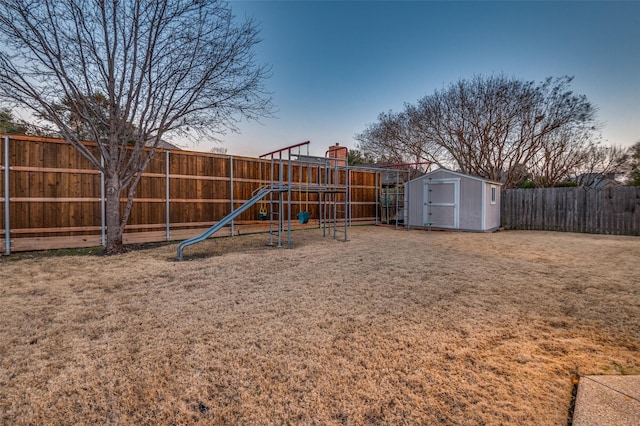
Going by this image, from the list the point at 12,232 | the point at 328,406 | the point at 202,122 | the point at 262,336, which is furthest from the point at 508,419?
the point at 12,232

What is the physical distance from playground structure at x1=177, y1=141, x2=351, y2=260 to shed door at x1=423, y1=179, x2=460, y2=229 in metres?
3.06

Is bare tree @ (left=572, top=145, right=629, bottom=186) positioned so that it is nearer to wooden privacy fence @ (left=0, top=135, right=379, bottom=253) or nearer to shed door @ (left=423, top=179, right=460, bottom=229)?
shed door @ (left=423, top=179, right=460, bottom=229)

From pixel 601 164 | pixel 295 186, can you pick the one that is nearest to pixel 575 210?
pixel 601 164

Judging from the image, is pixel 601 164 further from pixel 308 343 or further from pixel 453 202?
pixel 308 343

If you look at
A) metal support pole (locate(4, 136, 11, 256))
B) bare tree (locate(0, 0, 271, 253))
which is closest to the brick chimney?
bare tree (locate(0, 0, 271, 253))

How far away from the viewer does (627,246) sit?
7.11 metres

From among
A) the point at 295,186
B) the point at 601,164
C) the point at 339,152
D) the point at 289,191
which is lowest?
the point at 289,191

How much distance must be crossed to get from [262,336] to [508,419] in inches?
64.3

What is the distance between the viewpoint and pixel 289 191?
21.8 ft

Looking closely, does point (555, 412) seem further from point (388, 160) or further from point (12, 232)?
point (388, 160)

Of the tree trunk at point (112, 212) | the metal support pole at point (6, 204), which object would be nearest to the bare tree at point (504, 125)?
the tree trunk at point (112, 212)

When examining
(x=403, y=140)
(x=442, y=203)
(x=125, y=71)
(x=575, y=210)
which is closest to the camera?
(x=125, y=71)

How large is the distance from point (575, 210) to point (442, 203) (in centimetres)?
448

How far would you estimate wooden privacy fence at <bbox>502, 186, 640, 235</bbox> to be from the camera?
9.58 metres
